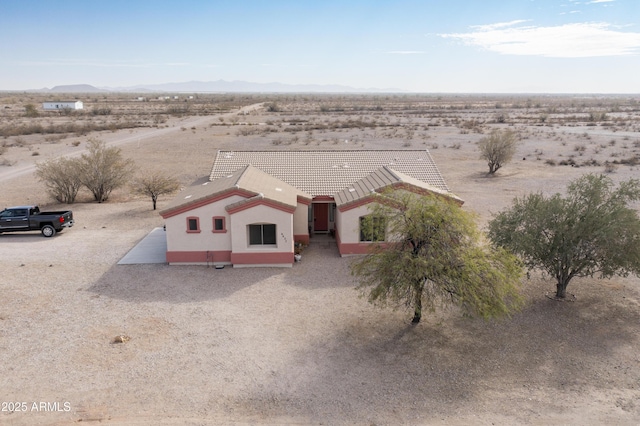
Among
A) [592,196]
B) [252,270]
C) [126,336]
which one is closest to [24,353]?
[126,336]

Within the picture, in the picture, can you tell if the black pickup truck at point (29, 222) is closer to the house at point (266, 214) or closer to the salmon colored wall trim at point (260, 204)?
the house at point (266, 214)

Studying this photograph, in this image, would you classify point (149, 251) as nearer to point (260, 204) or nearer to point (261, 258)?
point (261, 258)

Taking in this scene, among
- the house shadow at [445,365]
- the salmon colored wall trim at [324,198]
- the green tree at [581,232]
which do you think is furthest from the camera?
the salmon colored wall trim at [324,198]

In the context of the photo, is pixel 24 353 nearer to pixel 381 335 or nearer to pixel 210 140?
pixel 381 335

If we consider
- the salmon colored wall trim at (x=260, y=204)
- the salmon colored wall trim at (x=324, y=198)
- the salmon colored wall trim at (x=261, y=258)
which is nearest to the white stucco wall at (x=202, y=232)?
the salmon colored wall trim at (x=260, y=204)

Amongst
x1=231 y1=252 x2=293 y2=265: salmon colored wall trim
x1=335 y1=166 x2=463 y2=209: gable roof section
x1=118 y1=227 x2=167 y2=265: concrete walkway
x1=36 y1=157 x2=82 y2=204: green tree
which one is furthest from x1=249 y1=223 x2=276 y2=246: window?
x1=36 y1=157 x2=82 y2=204: green tree

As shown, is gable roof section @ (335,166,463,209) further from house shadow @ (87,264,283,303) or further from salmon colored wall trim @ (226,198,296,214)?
house shadow @ (87,264,283,303)

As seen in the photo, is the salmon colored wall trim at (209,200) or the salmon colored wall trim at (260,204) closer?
the salmon colored wall trim at (260,204)
